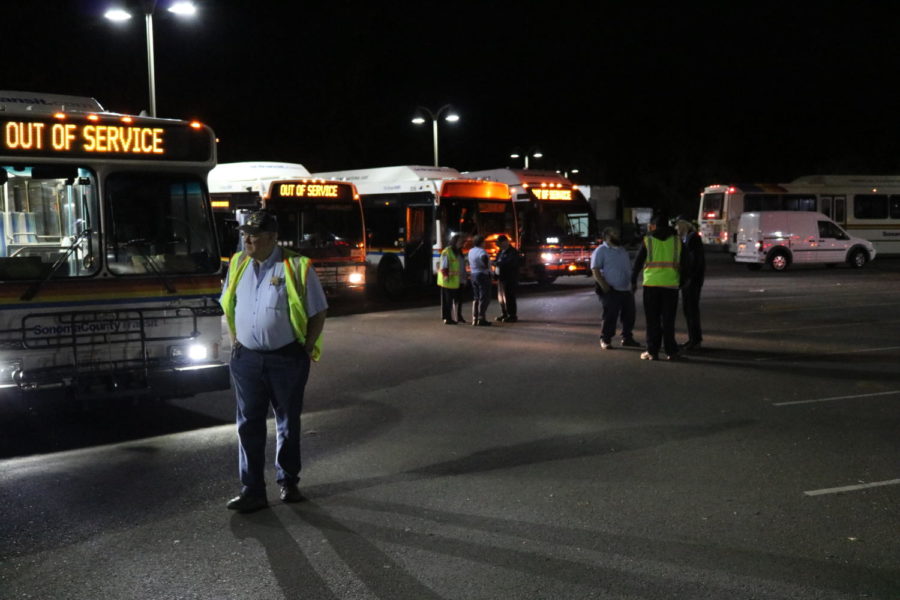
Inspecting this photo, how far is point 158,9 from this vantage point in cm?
1892

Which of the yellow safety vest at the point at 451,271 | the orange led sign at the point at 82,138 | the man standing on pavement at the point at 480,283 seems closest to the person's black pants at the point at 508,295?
the man standing on pavement at the point at 480,283

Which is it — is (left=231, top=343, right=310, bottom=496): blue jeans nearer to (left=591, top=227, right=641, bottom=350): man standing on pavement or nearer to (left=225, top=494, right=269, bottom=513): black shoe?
(left=225, top=494, right=269, bottom=513): black shoe

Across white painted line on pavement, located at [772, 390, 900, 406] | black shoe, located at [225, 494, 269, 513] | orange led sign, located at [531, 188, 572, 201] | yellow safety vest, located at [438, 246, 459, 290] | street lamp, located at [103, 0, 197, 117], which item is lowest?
white painted line on pavement, located at [772, 390, 900, 406]

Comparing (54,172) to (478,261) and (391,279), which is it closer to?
(478,261)

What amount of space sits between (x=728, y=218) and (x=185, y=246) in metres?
33.3

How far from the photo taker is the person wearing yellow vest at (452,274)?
1653 cm

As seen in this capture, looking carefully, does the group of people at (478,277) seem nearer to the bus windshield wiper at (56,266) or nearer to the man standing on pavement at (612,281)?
the man standing on pavement at (612,281)

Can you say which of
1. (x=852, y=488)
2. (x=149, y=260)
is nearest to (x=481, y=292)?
(x=149, y=260)

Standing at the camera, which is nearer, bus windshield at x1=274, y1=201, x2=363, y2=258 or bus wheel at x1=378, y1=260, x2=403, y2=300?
bus windshield at x1=274, y1=201, x2=363, y2=258

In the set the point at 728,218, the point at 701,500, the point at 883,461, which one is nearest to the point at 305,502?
the point at 701,500

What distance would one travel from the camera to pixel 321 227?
21.5 metres

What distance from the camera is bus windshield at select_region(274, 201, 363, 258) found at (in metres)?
21.0

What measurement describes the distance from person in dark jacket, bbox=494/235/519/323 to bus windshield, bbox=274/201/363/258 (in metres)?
5.31

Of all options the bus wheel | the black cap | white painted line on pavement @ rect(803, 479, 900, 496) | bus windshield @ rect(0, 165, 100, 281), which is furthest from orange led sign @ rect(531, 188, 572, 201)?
the black cap
